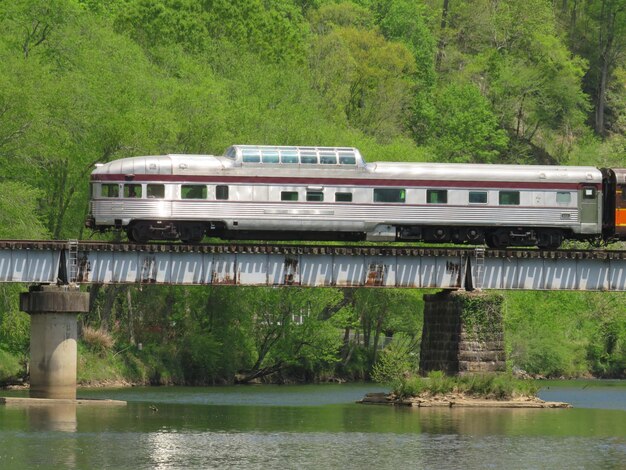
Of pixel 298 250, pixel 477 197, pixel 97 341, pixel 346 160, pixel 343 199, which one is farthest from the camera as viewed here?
pixel 97 341

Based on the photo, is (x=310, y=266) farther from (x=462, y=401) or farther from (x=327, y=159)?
(x=462, y=401)

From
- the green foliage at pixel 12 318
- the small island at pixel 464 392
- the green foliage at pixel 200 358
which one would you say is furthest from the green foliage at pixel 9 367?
the small island at pixel 464 392

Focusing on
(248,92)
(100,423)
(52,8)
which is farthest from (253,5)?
(100,423)

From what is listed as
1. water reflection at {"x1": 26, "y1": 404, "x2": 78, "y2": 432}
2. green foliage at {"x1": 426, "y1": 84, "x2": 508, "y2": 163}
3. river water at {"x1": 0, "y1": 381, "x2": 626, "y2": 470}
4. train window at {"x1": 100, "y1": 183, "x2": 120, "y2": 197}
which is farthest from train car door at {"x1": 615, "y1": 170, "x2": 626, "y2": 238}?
green foliage at {"x1": 426, "y1": 84, "x2": 508, "y2": 163}

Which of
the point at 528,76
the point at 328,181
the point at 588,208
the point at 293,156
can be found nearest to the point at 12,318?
the point at 293,156

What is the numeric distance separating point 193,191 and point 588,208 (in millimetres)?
15445

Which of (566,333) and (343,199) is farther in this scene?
(566,333)

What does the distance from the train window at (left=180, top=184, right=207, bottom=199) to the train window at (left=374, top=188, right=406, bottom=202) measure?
6.59 meters

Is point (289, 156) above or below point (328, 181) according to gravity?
above

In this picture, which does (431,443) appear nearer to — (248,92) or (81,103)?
(81,103)

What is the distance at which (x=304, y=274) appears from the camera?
6625 cm

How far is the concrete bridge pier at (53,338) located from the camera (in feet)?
211

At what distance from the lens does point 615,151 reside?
143 metres

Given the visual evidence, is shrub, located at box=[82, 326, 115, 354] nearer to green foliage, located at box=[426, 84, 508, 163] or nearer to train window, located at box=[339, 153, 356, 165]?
train window, located at box=[339, 153, 356, 165]
